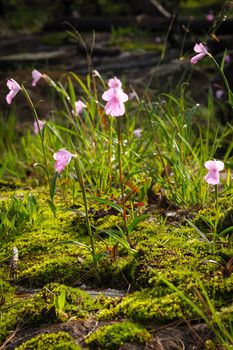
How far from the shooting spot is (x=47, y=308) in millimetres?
1907

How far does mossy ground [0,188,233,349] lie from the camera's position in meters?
1.82

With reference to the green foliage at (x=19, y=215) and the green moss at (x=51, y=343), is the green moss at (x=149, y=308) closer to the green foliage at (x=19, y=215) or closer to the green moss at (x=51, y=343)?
the green moss at (x=51, y=343)

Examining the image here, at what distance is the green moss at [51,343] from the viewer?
66.9 inches

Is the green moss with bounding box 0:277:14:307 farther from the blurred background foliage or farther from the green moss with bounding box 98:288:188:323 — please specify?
the blurred background foliage

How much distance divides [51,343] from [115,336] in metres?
0.20

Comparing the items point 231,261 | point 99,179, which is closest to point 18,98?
point 99,179

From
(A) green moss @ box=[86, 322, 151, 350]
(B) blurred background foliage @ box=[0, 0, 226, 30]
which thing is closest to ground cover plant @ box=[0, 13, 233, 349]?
(A) green moss @ box=[86, 322, 151, 350]

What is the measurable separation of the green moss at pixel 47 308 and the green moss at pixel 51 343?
0.11m

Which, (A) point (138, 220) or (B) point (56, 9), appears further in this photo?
(B) point (56, 9)

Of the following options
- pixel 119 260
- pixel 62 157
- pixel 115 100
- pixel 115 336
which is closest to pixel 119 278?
pixel 119 260

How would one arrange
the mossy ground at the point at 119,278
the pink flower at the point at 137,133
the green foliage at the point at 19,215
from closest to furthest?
the mossy ground at the point at 119,278 → the green foliage at the point at 19,215 → the pink flower at the point at 137,133

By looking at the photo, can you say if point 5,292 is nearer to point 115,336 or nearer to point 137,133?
point 115,336

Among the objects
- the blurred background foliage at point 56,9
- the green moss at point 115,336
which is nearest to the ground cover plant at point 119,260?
the green moss at point 115,336

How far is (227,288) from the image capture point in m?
1.90
